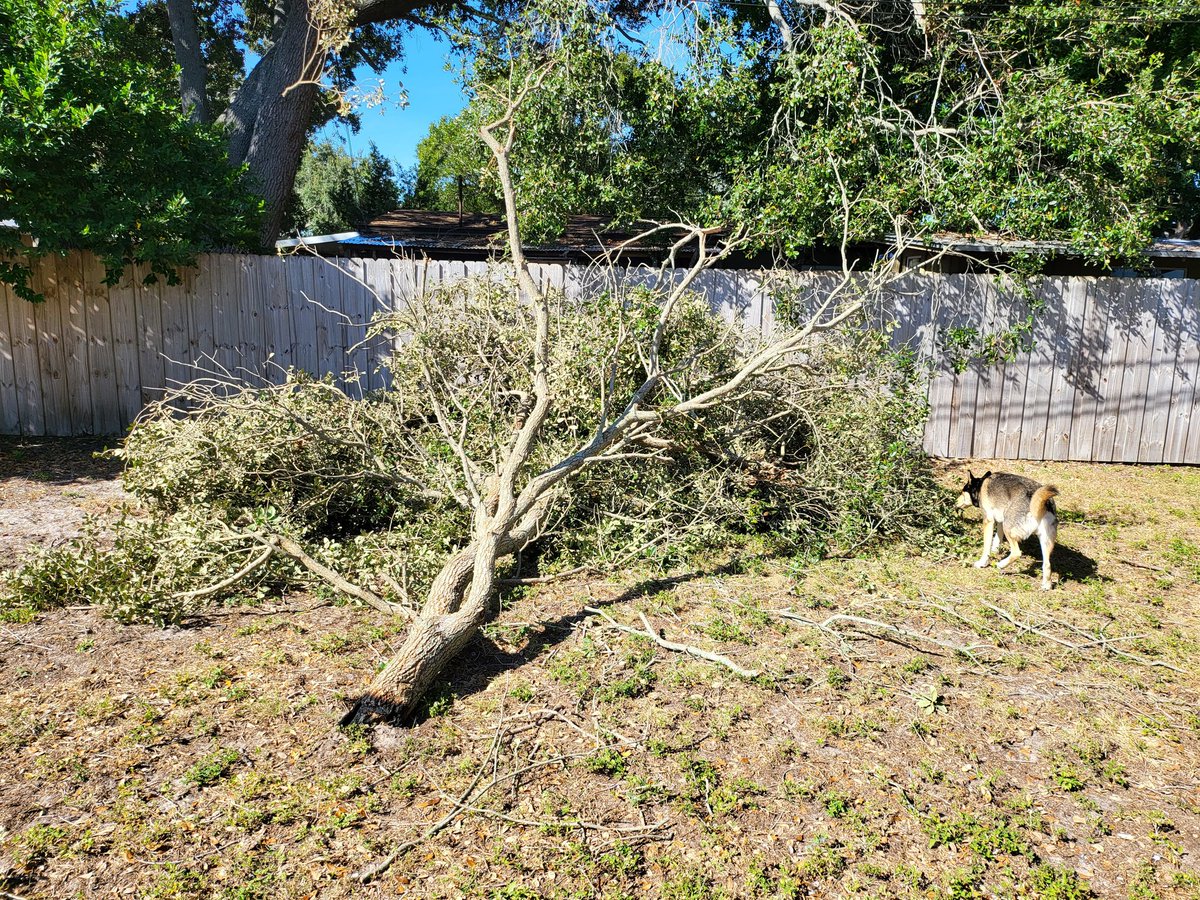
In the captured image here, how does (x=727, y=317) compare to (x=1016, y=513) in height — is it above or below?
above

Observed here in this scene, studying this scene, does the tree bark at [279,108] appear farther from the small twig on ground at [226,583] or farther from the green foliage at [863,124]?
the small twig on ground at [226,583]

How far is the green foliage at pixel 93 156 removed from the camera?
721cm

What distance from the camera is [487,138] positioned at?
207 inches

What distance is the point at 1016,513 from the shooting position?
18.2 feet

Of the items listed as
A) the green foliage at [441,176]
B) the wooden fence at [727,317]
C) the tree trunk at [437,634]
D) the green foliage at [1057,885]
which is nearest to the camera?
the green foliage at [1057,885]

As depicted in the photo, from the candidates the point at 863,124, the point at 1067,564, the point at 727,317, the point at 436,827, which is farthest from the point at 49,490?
the point at 863,124

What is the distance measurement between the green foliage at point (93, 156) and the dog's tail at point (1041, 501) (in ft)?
26.2

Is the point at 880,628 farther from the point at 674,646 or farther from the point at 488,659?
the point at 488,659

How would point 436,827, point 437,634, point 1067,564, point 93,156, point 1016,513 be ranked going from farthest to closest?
1. point 93,156
2. point 1067,564
3. point 1016,513
4. point 437,634
5. point 436,827

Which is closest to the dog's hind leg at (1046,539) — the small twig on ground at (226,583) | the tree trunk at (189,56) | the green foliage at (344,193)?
the small twig on ground at (226,583)

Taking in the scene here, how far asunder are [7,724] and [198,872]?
1.52 meters

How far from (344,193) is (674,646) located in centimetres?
2312

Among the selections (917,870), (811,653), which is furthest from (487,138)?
(917,870)

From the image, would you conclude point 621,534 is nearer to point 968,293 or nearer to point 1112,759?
point 1112,759
